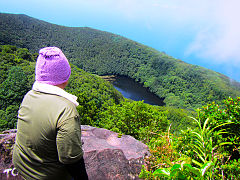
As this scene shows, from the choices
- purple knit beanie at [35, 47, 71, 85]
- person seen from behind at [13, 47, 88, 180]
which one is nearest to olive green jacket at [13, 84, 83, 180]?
Answer: person seen from behind at [13, 47, 88, 180]

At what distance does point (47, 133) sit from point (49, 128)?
67 mm

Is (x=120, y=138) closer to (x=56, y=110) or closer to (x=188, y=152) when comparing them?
(x=188, y=152)

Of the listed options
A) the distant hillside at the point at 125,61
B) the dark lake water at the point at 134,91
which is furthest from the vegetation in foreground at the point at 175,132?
the distant hillside at the point at 125,61

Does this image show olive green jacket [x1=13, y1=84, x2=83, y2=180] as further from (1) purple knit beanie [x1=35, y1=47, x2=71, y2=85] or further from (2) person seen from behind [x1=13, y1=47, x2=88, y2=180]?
(1) purple knit beanie [x1=35, y1=47, x2=71, y2=85]

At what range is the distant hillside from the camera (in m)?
67.7

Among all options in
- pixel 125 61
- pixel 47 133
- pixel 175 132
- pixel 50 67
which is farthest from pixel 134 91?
pixel 47 133

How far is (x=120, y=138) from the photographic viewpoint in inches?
205

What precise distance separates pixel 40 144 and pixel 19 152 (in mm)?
449

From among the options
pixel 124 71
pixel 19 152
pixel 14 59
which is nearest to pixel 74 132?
pixel 19 152

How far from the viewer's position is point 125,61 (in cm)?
9738

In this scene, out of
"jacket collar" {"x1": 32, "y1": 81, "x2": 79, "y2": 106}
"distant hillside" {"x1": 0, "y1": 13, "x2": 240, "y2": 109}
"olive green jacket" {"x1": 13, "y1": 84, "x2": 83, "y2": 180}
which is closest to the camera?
"olive green jacket" {"x1": 13, "y1": 84, "x2": 83, "y2": 180}

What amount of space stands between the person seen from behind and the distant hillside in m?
66.4

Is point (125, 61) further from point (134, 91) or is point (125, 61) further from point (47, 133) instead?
point (47, 133)

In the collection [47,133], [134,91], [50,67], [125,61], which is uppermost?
[125,61]
